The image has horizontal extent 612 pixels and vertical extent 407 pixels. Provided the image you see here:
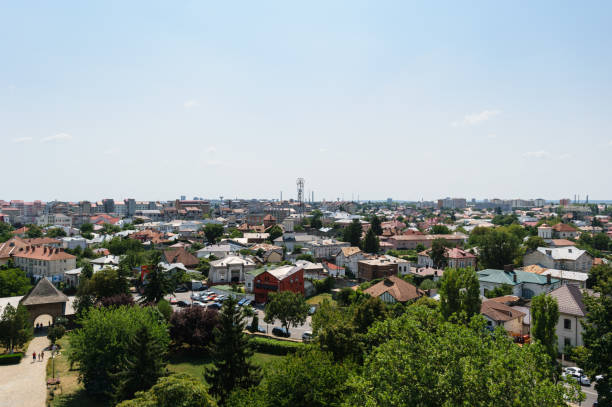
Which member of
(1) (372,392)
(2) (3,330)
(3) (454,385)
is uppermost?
(3) (454,385)

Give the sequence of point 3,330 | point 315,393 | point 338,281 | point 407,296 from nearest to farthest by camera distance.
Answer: point 315,393
point 3,330
point 407,296
point 338,281

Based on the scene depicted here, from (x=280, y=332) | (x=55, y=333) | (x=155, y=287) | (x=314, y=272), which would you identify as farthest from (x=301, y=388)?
(x=314, y=272)

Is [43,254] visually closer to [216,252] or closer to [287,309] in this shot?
[216,252]

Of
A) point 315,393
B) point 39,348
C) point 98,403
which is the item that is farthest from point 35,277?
point 315,393

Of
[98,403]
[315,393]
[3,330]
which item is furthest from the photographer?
[3,330]

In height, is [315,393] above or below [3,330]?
above

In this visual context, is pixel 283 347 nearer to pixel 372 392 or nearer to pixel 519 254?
pixel 372 392

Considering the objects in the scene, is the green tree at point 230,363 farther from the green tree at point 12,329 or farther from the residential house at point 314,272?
the residential house at point 314,272
